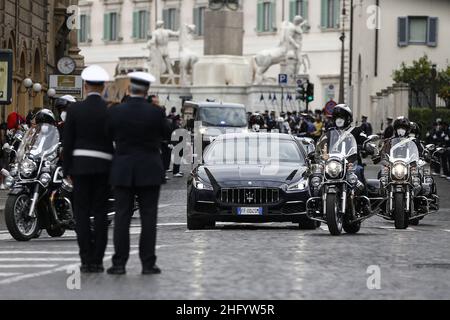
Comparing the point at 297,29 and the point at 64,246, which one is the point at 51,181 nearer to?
the point at 64,246

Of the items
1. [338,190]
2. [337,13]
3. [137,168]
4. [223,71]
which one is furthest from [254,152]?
[337,13]

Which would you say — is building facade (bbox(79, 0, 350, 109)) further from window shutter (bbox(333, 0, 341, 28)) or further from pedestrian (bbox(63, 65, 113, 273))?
pedestrian (bbox(63, 65, 113, 273))

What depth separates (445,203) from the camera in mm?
36375

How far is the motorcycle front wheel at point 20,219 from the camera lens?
22.1 metres

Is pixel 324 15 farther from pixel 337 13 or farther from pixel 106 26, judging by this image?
pixel 106 26

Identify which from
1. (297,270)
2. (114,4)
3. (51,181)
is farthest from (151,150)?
(114,4)

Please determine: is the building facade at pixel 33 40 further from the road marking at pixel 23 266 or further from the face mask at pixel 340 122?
the road marking at pixel 23 266

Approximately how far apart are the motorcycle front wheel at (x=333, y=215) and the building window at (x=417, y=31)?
62869mm

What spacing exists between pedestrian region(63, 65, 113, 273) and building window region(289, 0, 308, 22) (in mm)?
96402

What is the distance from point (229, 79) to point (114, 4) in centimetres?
4000

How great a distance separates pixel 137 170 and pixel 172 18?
10612 centimetres

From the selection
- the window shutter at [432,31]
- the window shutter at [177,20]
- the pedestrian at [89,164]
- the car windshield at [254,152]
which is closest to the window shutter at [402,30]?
the window shutter at [432,31]

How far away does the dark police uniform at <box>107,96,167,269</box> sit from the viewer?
52.1ft

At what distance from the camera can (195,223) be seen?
80.8ft
